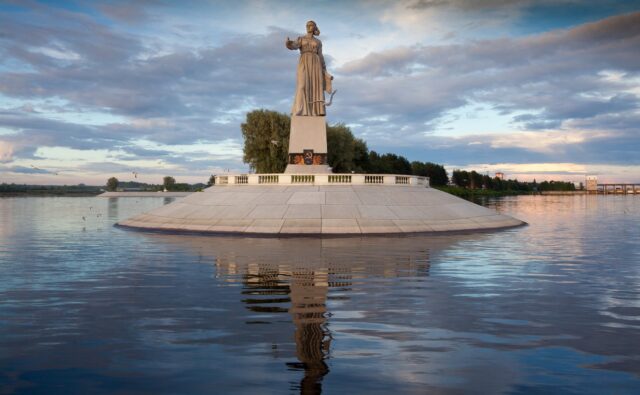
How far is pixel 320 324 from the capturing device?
519 inches

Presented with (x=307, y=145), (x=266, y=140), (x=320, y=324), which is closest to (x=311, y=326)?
(x=320, y=324)

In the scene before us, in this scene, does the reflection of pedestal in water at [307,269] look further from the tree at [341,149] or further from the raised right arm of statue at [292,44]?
the tree at [341,149]

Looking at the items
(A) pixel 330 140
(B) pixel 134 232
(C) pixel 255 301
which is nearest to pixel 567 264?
(C) pixel 255 301

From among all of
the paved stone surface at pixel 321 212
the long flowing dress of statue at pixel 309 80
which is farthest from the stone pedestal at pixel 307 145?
the paved stone surface at pixel 321 212

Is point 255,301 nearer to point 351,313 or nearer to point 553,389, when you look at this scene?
point 351,313

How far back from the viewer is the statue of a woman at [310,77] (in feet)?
184

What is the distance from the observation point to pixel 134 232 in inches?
1672

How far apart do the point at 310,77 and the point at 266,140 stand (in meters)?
41.0

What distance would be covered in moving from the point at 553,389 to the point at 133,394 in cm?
702

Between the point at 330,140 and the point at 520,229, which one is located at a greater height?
the point at 330,140

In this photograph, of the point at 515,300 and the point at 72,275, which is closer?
the point at 515,300

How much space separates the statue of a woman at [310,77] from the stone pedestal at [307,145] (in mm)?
1065

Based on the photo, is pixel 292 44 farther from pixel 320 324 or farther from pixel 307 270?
pixel 320 324

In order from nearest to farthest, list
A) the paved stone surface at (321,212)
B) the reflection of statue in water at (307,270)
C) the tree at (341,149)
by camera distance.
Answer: the reflection of statue in water at (307,270) < the paved stone surface at (321,212) < the tree at (341,149)
